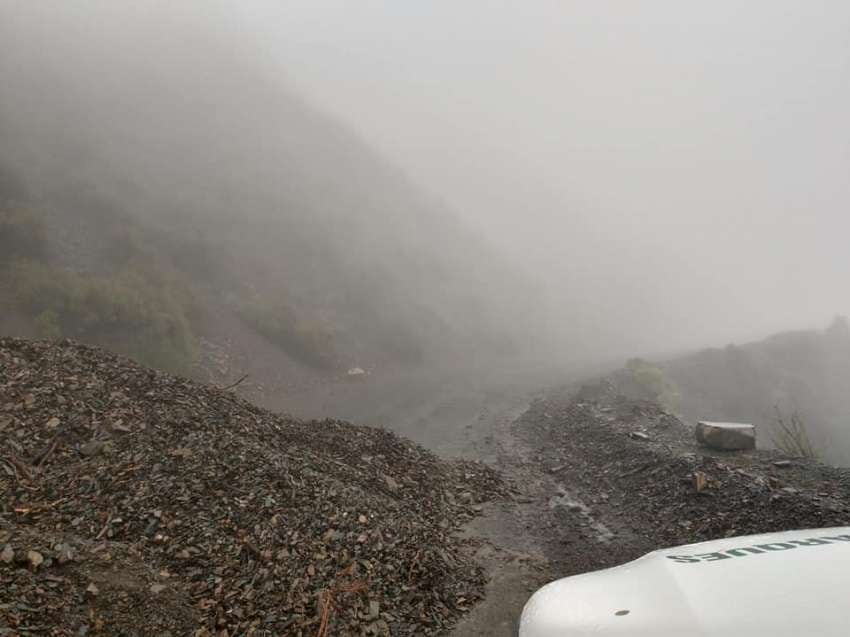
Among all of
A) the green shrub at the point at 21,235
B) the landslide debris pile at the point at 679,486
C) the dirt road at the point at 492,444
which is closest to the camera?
the dirt road at the point at 492,444

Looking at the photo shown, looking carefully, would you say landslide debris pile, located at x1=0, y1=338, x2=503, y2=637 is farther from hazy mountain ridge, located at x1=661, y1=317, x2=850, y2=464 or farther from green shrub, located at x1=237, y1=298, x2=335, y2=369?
hazy mountain ridge, located at x1=661, y1=317, x2=850, y2=464

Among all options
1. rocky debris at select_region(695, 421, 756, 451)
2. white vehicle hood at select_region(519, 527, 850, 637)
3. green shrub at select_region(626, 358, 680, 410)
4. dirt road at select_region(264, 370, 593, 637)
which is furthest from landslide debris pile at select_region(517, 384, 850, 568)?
green shrub at select_region(626, 358, 680, 410)

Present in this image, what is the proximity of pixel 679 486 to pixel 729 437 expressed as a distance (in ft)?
11.8

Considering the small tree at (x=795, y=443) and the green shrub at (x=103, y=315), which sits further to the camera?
the green shrub at (x=103, y=315)

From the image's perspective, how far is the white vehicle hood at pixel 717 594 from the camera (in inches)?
158

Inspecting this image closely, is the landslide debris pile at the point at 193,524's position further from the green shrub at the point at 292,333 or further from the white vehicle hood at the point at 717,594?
the green shrub at the point at 292,333

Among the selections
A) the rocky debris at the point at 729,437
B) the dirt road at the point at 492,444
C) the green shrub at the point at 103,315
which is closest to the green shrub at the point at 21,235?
the green shrub at the point at 103,315

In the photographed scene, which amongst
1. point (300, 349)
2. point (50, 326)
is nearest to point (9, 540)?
point (50, 326)

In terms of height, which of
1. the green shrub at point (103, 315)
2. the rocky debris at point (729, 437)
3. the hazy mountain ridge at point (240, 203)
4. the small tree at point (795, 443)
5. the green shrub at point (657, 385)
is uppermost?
the small tree at point (795, 443)

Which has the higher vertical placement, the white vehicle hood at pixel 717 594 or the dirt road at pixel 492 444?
the white vehicle hood at pixel 717 594

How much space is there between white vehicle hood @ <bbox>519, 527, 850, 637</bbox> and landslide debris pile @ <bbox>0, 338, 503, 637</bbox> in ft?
8.48

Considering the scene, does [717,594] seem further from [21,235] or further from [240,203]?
[240,203]

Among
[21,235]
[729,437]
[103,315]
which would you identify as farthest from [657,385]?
[21,235]

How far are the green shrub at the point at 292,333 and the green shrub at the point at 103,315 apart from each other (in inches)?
215
